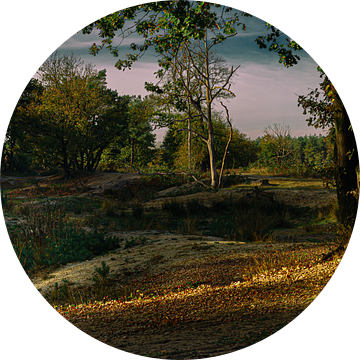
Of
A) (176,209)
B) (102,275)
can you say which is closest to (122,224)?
(176,209)

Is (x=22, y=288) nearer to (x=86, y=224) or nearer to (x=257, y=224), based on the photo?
(x=257, y=224)

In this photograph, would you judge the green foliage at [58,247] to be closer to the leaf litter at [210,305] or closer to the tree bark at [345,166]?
the leaf litter at [210,305]

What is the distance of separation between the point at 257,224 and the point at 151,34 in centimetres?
479

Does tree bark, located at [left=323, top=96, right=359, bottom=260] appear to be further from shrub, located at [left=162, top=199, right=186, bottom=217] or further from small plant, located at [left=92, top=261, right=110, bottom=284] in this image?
shrub, located at [left=162, top=199, right=186, bottom=217]

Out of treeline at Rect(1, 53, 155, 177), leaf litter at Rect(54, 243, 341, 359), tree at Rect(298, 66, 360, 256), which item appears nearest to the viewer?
leaf litter at Rect(54, 243, 341, 359)

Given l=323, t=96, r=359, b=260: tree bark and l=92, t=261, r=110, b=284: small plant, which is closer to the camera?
l=323, t=96, r=359, b=260: tree bark

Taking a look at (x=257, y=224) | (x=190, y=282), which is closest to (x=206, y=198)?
(x=257, y=224)

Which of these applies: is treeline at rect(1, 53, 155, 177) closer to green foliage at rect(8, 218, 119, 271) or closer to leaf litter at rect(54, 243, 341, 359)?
green foliage at rect(8, 218, 119, 271)

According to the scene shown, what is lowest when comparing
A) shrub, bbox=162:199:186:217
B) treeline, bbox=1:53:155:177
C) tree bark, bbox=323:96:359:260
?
shrub, bbox=162:199:186:217

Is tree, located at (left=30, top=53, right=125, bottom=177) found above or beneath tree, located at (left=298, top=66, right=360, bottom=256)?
above

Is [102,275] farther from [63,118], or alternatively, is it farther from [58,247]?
[63,118]

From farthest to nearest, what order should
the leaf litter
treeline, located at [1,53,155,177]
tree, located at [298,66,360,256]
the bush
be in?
treeline, located at [1,53,155,177] → the bush → tree, located at [298,66,360,256] → the leaf litter

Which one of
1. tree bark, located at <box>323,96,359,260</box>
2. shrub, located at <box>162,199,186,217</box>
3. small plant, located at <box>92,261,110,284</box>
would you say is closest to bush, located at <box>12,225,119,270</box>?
small plant, located at <box>92,261,110,284</box>

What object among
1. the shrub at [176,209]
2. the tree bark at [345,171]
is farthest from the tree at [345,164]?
the shrub at [176,209]
